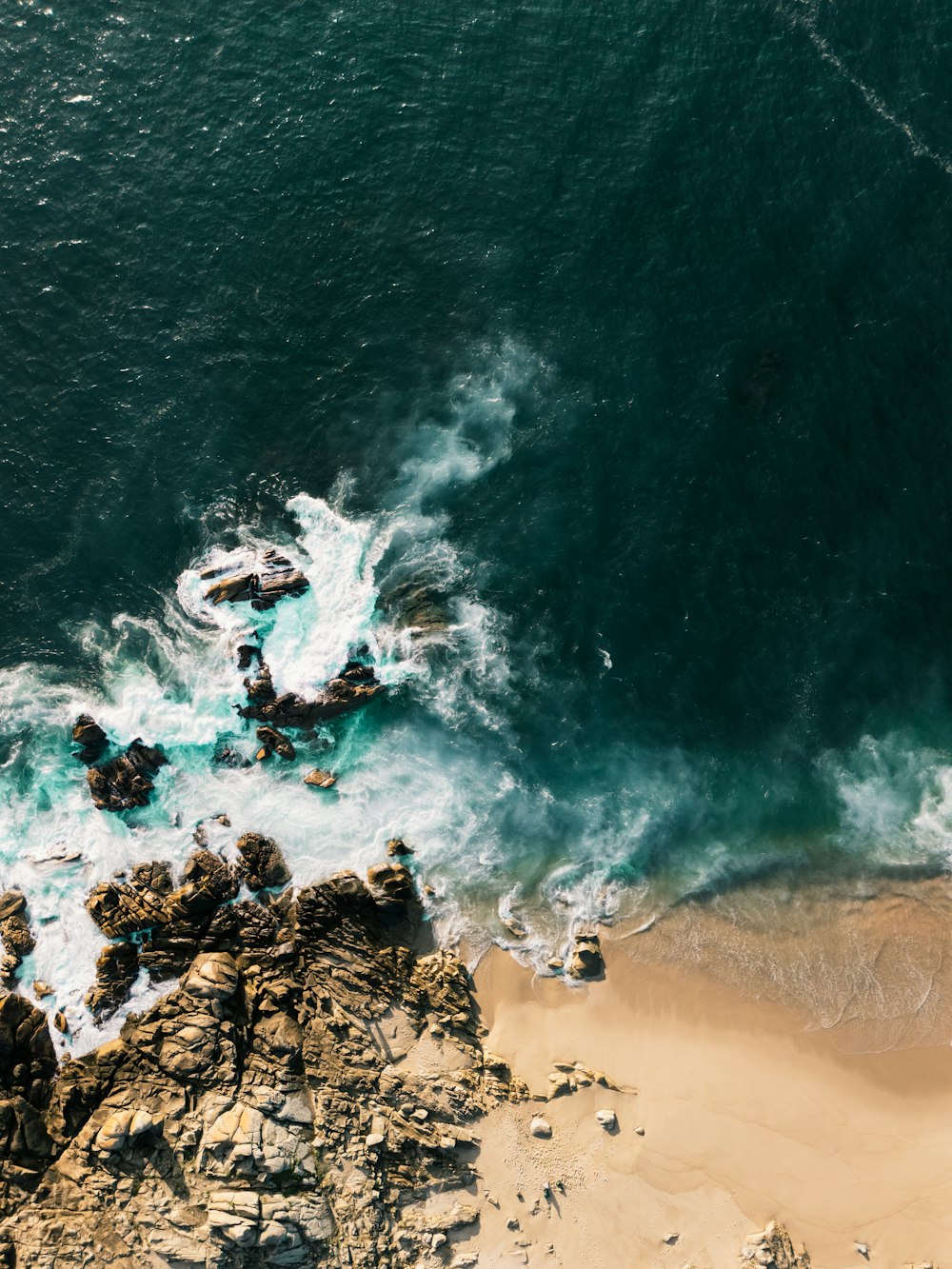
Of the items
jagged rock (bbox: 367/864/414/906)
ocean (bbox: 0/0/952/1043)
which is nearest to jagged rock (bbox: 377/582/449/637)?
ocean (bbox: 0/0/952/1043)

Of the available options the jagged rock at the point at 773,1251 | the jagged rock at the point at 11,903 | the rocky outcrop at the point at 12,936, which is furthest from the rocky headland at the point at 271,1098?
the rocky outcrop at the point at 12,936

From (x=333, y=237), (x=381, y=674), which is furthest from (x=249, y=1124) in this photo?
(x=333, y=237)

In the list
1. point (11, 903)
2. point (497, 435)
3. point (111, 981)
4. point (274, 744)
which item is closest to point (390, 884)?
point (274, 744)

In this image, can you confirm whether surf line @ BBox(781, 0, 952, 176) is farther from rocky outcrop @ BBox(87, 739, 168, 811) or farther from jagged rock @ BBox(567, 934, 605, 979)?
rocky outcrop @ BBox(87, 739, 168, 811)

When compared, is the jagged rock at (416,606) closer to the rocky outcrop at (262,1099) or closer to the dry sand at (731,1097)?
the rocky outcrop at (262,1099)

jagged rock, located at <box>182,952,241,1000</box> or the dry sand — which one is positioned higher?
the dry sand

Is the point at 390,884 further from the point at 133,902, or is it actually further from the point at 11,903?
the point at 11,903

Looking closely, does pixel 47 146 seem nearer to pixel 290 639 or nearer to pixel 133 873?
pixel 290 639
